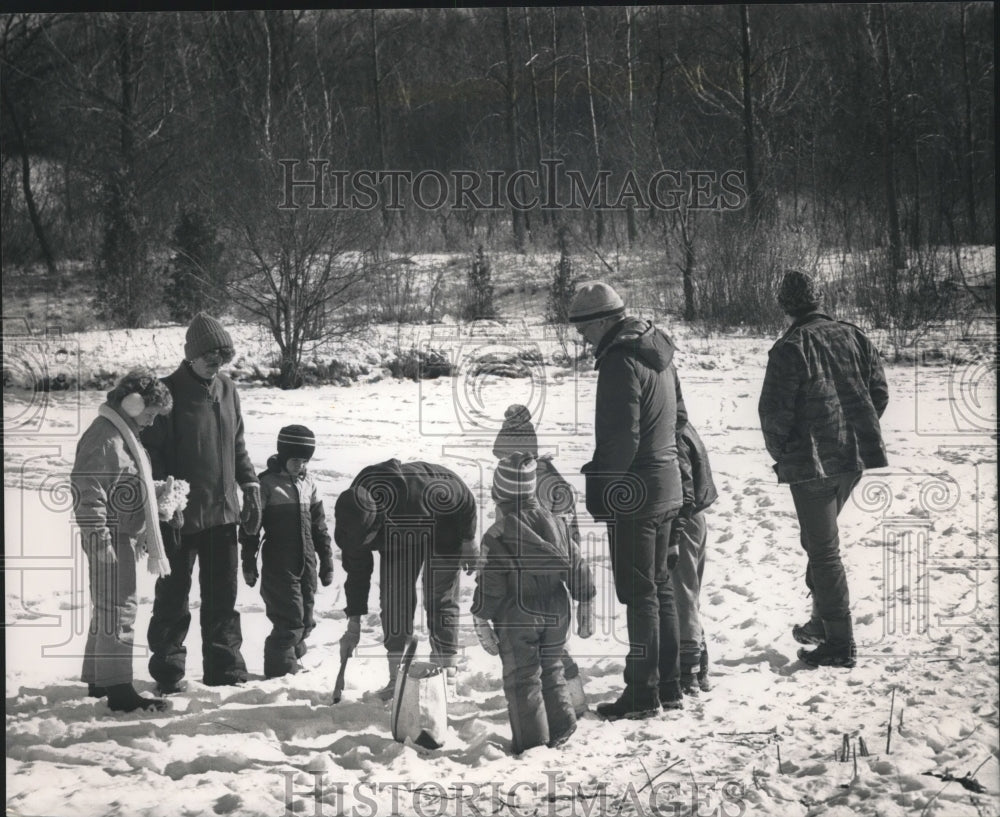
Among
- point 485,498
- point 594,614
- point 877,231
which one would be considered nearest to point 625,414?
point 594,614

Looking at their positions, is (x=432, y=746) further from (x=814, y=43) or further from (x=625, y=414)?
(x=814, y=43)

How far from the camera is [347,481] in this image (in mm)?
5656

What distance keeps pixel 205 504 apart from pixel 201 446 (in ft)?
0.88

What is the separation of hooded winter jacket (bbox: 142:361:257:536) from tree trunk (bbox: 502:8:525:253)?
1809 millimetres

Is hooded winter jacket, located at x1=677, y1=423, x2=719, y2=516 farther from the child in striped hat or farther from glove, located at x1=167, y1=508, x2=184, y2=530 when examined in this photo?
glove, located at x1=167, y1=508, x2=184, y2=530

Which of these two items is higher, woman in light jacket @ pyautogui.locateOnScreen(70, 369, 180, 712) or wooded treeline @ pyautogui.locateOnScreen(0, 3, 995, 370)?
wooded treeline @ pyautogui.locateOnScreen(0, 3, 995, 370)

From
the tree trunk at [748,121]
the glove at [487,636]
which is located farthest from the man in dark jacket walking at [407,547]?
the tree trunk at [748,121]

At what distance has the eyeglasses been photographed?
5098mm

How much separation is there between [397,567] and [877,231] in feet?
10.9

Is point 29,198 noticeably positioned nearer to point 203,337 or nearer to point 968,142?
point 203,337

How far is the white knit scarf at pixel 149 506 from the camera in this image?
484 centimetres


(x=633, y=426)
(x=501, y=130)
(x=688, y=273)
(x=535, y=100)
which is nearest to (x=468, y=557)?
(x=633, y=426)

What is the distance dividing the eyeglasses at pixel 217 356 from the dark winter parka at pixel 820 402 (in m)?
2.48

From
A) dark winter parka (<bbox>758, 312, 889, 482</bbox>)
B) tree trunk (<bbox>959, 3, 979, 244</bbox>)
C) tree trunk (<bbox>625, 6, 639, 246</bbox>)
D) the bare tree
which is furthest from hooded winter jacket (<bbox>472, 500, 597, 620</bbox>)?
tree trunk (<bbox>959, 3, 979, 244</bbox>)
